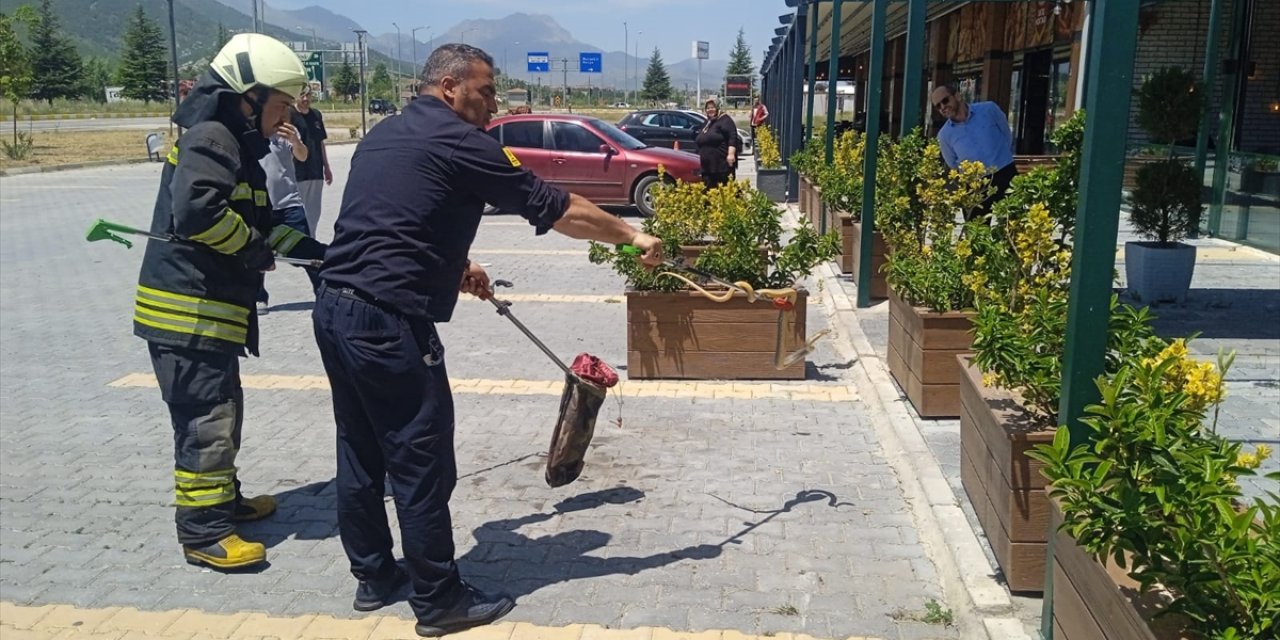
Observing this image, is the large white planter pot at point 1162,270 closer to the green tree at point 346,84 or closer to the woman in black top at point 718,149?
the woman in black top at point 718,149

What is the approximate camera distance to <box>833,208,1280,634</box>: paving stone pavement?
500cm

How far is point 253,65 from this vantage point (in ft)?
13.3

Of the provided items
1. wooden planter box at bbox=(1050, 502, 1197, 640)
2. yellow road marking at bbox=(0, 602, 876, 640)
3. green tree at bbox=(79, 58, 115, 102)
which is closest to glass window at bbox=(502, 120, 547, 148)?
yellow road marking at bbox=(0, 602, 876, 640)

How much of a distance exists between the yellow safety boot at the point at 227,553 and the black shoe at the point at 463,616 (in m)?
0.89

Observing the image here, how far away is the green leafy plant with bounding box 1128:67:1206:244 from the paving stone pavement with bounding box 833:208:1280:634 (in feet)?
2.15

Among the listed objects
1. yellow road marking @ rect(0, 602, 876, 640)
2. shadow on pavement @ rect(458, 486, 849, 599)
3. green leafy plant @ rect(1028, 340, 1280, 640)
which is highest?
green leafy plant @ rect(1028, 340, 1280, 640)

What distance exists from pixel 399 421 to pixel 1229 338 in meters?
6.40

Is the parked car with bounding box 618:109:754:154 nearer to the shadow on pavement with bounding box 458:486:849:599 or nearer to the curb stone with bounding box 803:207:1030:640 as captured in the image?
the curb stone with bounding box 803:207:1030:640

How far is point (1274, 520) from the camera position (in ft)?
7.52

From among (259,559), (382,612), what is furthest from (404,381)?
(259,559)

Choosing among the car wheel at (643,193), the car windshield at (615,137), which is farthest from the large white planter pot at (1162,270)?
the car windshield at (615,137)

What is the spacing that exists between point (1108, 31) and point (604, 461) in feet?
10.8

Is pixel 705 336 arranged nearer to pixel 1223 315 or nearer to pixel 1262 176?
pixel 1223 315

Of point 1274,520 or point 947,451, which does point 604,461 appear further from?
point 1274,520
